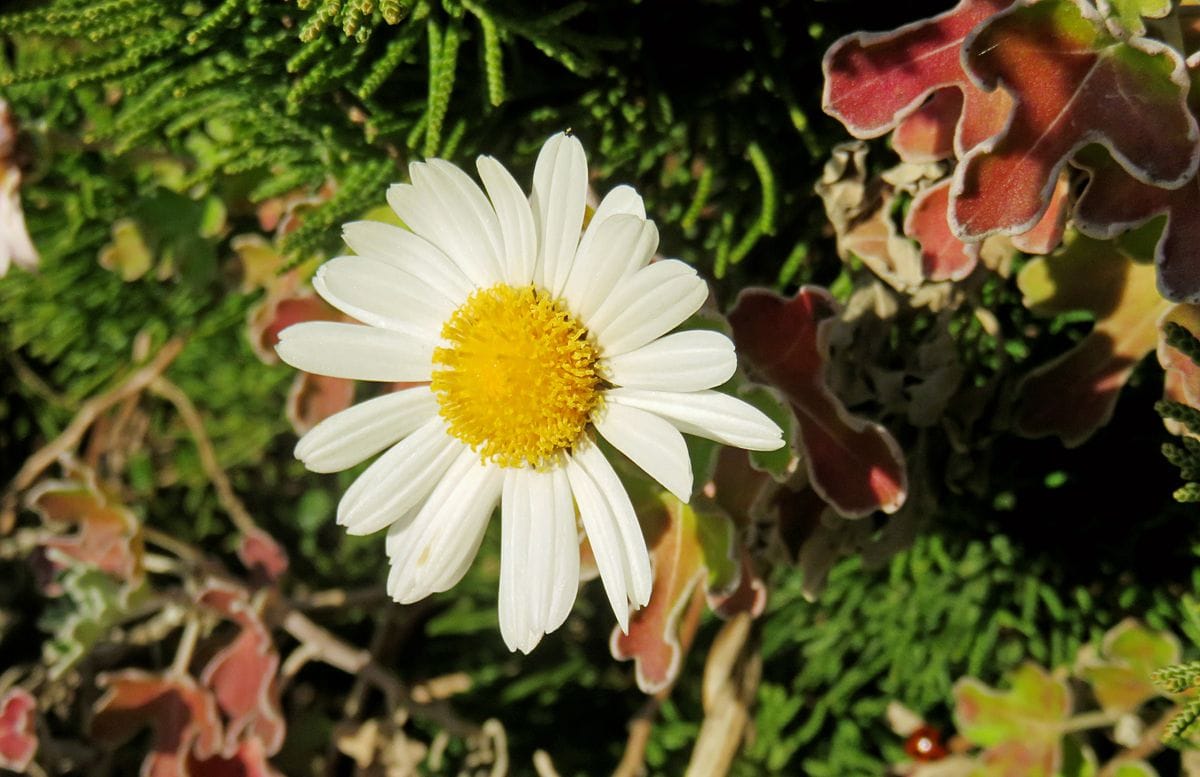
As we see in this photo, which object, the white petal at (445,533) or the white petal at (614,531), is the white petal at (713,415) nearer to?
the white petal at (614,531)

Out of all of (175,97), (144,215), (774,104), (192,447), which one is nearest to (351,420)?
(175,97)

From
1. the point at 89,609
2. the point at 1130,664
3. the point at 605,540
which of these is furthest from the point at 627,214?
the point at 89,609

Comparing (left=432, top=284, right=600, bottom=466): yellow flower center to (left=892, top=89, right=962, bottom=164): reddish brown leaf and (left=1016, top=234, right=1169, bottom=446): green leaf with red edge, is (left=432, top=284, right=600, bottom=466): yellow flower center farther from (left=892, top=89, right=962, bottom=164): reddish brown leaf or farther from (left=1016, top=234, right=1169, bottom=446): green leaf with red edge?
(left=1016, top=234, right=1169, bottom=446): green leaf with red edge

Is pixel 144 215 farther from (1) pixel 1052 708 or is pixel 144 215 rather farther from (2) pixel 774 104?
(1) pixel 1052 708

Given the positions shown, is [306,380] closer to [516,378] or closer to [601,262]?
[516,378]

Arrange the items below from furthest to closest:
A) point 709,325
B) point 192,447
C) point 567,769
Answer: point 192,447 → point 567,769 → point 709,325

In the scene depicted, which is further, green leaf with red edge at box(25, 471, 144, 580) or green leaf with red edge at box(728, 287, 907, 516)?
green leaf with red edge at box(25, 471, 144, 580)

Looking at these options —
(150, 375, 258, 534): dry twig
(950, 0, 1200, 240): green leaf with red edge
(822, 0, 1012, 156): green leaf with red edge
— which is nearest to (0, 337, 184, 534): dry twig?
(150, 375, 258, 534): dry twig
